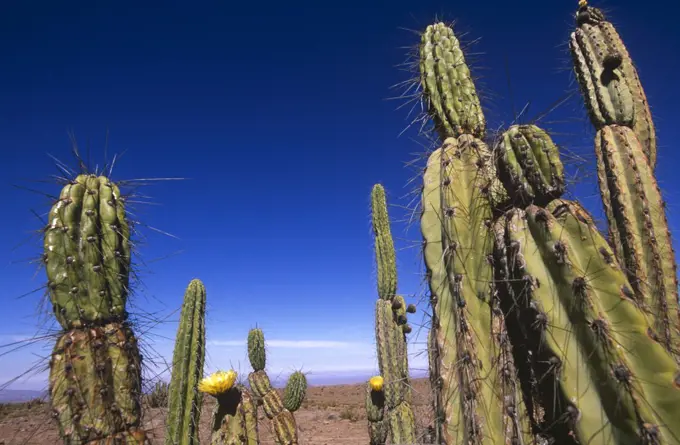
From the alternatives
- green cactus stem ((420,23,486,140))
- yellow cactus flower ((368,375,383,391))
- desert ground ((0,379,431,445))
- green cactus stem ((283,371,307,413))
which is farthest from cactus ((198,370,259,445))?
desert ground ((0,379,431,445))

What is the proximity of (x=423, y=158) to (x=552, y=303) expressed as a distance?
1.43 metres

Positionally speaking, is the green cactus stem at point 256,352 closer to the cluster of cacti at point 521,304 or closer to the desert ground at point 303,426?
the desert ground at point 303,426

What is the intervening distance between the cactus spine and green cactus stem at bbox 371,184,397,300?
5.79 meters

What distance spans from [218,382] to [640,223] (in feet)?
12.9

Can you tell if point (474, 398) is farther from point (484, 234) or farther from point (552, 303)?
point (484, 234)

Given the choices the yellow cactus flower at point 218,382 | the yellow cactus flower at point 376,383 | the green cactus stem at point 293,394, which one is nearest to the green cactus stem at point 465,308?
the yellow cactus flower at point 218,382

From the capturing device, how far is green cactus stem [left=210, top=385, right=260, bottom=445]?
13.0 ft

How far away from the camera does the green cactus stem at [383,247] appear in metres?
8.65

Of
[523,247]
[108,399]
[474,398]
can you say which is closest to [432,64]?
[523,247]

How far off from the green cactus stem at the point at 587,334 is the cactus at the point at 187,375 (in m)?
3.57

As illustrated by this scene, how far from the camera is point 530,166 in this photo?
7.82 feet

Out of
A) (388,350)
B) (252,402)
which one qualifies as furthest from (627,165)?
(388,350)

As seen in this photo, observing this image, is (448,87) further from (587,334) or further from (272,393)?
(272,393)

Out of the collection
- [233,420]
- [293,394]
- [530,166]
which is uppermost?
[530,166]
